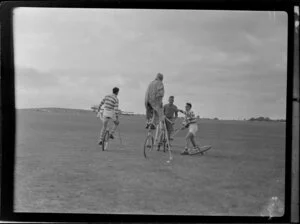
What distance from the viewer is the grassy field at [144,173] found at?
3.64 metres

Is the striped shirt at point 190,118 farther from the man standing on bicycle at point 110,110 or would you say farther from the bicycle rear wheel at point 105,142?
the bicycle rear wheel at point 105,142

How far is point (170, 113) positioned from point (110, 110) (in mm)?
568

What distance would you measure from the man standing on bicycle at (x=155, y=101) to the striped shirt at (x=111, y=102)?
0.92 feet

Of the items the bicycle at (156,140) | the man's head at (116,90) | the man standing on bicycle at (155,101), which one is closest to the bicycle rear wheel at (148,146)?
the bicycle at (156,140)

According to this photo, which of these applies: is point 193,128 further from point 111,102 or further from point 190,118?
point 111,102

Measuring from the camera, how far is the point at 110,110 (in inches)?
150

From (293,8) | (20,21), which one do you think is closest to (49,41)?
(20,21)

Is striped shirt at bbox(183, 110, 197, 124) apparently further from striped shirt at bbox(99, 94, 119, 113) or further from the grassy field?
striped shirt at bbox(99, 94, 119, 113)

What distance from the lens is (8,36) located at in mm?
3611

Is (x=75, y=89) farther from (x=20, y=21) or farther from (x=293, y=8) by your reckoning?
(x=293, y=8)

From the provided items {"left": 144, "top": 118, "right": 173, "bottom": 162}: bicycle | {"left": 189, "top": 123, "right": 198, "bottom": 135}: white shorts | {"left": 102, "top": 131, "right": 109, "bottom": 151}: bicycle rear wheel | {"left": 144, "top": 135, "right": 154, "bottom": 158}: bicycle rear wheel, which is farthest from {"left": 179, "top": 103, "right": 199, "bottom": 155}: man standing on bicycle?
{"left": 102, "top": 131, "right": 109, "bottom": 151}: bicycle rear wheel

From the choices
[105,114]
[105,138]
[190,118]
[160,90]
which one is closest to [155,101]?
[160,90]

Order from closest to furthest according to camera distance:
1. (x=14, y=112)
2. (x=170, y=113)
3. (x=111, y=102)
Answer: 1. (x=14, y=112)
2. (x=111, y=102)
3. (x=170, y=113)

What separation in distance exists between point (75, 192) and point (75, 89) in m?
0.93
